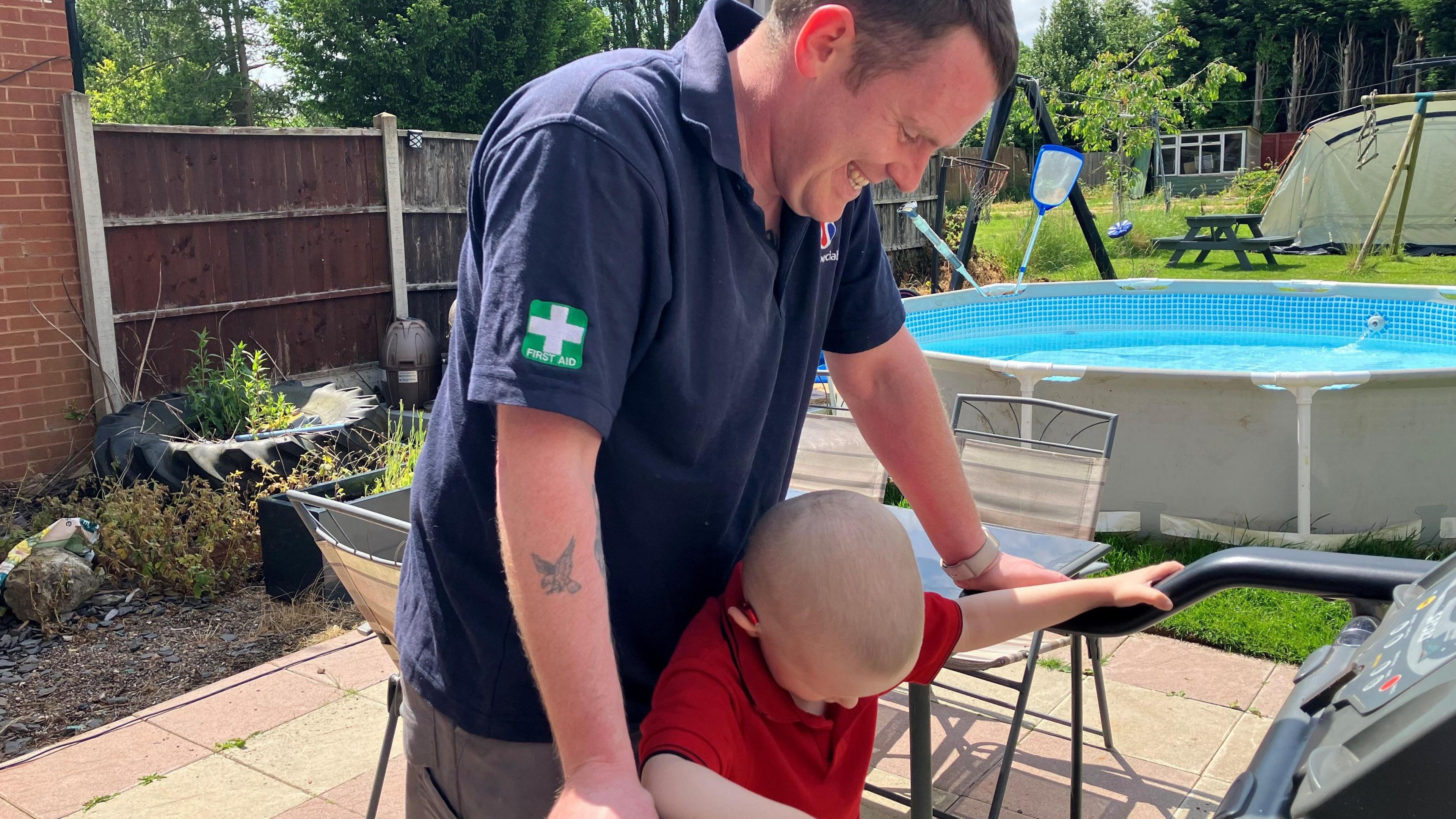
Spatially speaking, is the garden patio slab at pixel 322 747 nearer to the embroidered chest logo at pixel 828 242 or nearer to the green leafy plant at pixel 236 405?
the embroidered chest logo at pixel 828 242

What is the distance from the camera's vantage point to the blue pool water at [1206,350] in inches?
372

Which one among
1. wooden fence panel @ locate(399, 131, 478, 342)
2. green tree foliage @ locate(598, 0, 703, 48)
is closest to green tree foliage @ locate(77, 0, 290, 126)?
green tree foliage @ locate(598, 0, 703, 48)

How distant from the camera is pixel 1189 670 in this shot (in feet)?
12.8

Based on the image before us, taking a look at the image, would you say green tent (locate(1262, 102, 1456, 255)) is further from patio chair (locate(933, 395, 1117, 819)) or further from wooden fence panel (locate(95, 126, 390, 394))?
patio chair (locate(933, 395, 1117, 819))

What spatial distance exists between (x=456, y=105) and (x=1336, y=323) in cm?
1835

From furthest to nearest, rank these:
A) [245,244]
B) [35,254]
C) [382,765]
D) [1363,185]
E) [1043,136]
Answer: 1. [1363,185]
2. [1043,136]
3. [245,244]
4. [35,254]
5. [382,765]

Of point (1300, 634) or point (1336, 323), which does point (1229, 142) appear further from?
point (1300, 634)

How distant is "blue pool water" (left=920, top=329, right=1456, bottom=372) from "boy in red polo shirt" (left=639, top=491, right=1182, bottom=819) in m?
7.68

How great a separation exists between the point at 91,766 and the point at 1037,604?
3.05 meters

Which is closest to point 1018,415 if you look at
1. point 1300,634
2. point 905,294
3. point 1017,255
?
point 1300,634

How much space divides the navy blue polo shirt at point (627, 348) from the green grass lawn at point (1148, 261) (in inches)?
485

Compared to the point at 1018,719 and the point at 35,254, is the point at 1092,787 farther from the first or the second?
the point at 35,254

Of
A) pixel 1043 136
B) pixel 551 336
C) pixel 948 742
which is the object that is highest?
pixel 1043 136

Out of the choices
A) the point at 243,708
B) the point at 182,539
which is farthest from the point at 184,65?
the point at 243,708
